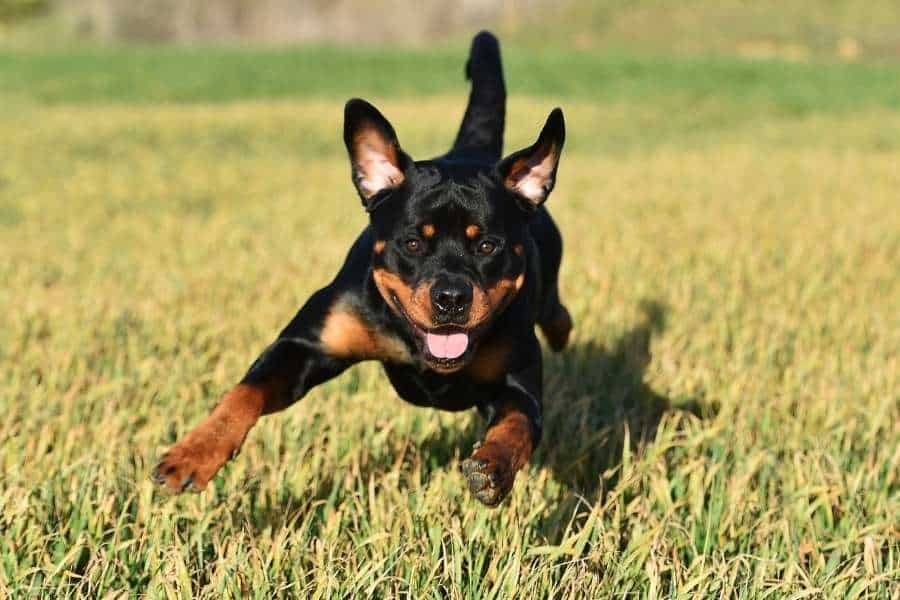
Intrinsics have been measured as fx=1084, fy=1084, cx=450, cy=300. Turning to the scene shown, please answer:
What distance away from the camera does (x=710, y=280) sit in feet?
23.2

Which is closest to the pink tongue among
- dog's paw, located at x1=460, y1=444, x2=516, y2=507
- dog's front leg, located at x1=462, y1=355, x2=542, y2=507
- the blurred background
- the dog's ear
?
dog's front leg, located at x1=462, y1=355, x2=542, y2=507

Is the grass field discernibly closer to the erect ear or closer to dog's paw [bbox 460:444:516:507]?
dog's paw [bbox 460:444:516:507]

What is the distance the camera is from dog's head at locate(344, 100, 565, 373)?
10.5 ft

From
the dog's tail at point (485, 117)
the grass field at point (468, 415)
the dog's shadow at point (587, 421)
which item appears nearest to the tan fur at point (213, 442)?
the grass field at point (468, 415)

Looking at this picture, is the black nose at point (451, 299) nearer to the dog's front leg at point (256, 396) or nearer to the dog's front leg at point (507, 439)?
the dog's front leg at point (507, 439)

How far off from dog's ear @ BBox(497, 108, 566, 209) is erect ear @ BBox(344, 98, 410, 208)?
34 cm

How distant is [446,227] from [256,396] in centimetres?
78

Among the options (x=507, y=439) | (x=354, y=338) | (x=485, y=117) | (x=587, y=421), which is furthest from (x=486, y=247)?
(x=485, y=117)

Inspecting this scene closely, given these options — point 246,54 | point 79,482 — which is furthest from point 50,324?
point 246,54

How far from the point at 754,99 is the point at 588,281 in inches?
983

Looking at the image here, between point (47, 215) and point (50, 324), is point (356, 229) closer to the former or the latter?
point (47, 215)

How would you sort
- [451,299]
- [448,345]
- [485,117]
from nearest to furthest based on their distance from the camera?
[451,299]
[448,345]
[485,117]

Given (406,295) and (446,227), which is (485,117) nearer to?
(446,227)

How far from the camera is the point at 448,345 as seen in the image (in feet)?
10.6
